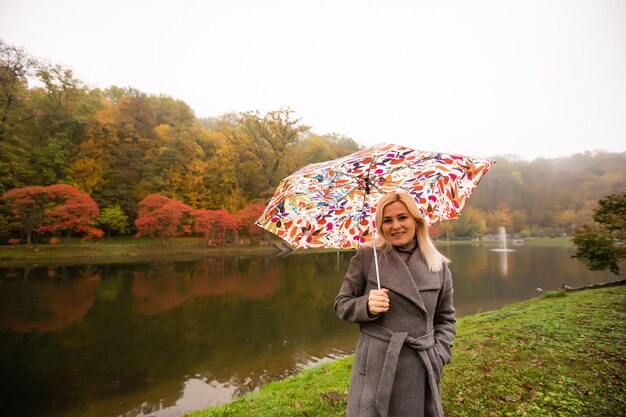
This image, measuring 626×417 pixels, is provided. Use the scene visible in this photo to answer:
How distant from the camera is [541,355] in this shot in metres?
4.38

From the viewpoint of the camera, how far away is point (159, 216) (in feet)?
85.4

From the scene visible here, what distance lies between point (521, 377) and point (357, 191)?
3602 millimetres

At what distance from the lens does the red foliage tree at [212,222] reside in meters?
28.0

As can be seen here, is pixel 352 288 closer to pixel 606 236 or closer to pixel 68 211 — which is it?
pixel 606 236

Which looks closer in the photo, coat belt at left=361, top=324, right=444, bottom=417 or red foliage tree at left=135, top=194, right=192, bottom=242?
coat belt at left=361, top=324, right=444, bottom=417

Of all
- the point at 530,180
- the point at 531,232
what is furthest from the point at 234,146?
the point at 530,180

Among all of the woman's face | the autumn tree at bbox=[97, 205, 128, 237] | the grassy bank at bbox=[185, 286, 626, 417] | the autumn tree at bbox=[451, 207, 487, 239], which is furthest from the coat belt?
the autumn tree at bbox=[451, 207, 487, 239]

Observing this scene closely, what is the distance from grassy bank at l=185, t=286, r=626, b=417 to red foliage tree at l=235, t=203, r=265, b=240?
83.0 ft

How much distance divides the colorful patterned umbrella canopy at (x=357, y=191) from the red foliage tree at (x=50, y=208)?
2769 cm

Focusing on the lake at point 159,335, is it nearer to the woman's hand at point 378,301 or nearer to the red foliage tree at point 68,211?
the woman's hand at point 378,301

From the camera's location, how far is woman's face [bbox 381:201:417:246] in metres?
1.79

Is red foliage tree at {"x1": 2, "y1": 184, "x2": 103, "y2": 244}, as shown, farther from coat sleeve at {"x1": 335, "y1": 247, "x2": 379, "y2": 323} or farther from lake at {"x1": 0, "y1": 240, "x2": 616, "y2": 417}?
coat sleeve at {"x1": 335, "y1": 247, "x2": 379, "y2": 323}

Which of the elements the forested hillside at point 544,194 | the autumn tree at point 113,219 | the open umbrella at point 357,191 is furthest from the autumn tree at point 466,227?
the open umbrella at point 357,191

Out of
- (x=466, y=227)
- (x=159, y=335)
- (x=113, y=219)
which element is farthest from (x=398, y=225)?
(x=466, y=227)
